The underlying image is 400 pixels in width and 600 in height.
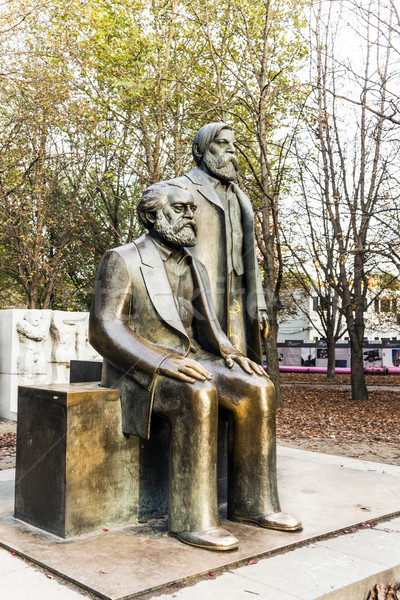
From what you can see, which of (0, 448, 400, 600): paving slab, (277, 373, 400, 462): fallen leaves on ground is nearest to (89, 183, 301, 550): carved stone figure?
(0, 448, 400, 600): paving slab

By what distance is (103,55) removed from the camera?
15648 mm

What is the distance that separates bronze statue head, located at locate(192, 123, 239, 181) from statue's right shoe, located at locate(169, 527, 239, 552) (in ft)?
8.52

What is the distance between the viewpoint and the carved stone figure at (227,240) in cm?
459

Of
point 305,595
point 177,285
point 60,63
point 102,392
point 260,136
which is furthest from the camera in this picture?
point 60,63

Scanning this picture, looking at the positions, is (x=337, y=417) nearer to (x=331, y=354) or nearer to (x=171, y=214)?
(x=171, y=214)

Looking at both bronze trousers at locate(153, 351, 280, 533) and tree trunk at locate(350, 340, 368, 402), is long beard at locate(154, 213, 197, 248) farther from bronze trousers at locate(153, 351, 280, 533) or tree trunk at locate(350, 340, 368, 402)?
tree trunk at locate(350, 340, 368, 402)

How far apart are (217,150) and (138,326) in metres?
1.62

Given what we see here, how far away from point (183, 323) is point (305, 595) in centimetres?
192

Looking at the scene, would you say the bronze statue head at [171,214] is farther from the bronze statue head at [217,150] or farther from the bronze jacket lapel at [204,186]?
the bronze statue head at [217,150]

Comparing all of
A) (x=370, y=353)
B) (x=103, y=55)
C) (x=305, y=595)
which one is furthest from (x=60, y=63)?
(x=370, y=353)

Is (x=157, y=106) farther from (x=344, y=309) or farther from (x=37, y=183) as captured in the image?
(x=344, y=309)

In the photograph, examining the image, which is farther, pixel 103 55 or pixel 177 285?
pixel 103 55

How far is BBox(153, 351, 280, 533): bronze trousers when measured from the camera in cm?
345

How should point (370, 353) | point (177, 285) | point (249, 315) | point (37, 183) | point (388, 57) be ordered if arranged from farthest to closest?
1. point (370, 353)
2. point (37, 183)
3. point (388, 57)
4. point (249, 315)
5. point (177, 285)
